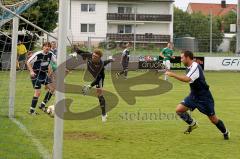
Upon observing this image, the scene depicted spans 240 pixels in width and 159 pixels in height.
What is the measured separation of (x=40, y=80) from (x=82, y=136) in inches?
150

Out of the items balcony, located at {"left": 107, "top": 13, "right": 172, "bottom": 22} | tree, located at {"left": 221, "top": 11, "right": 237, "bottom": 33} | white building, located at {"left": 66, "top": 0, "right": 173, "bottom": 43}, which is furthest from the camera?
balcony, located at {"left": 107, "top": 13, "right": 172, "bottom": 22}

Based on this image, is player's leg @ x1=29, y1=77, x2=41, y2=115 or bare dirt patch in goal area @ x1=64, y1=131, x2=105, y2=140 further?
player's leg @ x1=29, y1=77, x2=41, y2=115

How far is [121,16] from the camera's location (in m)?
63.2

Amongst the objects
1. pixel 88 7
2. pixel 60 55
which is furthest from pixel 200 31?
pixel 60 55

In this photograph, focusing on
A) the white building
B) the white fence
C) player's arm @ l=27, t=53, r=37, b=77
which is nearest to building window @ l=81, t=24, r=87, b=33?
the white building

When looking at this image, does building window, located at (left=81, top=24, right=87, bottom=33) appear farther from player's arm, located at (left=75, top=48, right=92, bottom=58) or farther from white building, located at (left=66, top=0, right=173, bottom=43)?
player's arm, located at (left=75, top=48, right=92, bottom=58)

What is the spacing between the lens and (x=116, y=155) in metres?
9.06

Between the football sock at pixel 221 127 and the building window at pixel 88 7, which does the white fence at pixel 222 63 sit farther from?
the building window at pixel 88 7

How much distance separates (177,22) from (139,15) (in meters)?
15.0

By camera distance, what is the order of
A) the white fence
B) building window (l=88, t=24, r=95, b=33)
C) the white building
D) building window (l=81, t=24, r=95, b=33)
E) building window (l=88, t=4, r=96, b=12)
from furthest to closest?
building window (l=88, t=4, r=96, b=12), the white building, building window (l=88, t=24, r=95, b=33), building window (l=81, t=24, r=95, b=33), the white fence

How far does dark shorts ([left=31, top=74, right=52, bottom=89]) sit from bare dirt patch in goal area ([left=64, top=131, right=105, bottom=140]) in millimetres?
3013

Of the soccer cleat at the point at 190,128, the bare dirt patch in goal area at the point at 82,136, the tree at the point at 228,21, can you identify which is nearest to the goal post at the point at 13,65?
the bare dirt patch in goal area at the point at 82,136

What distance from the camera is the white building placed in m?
62.0

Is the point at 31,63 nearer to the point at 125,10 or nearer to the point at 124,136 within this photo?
the point at 124,136
